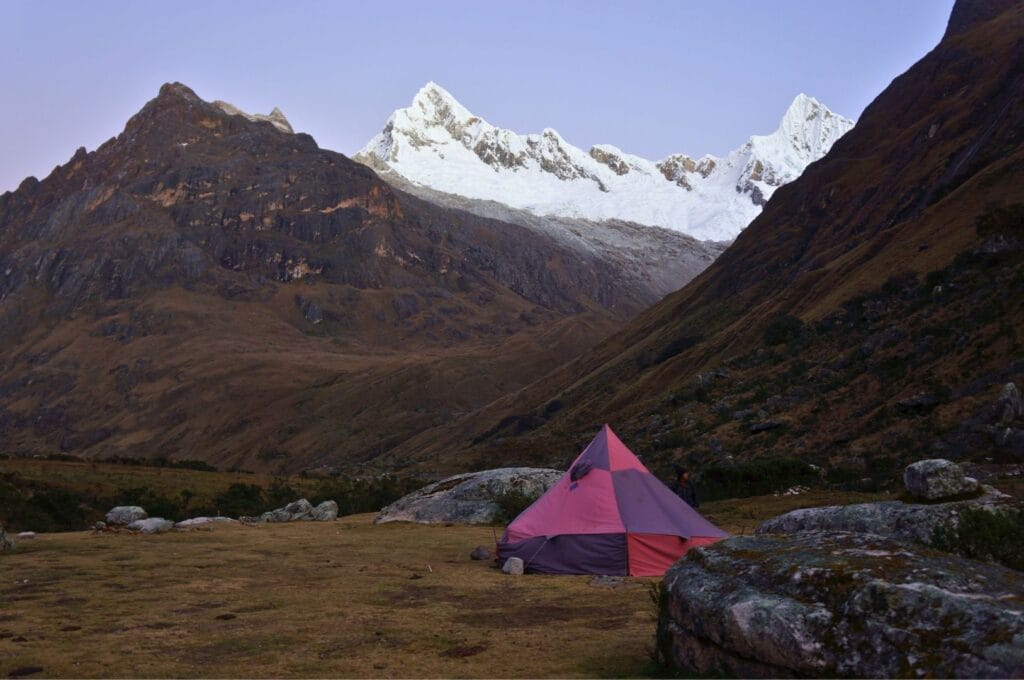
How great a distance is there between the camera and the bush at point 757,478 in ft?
86.2

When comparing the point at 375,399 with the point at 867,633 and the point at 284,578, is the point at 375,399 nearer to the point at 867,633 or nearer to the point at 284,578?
the point at 284,578

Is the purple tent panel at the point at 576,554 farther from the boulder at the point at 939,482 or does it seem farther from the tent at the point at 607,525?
the boulder at the point at 939,482

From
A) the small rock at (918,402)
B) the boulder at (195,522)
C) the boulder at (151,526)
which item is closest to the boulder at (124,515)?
the boulder at (195,522)

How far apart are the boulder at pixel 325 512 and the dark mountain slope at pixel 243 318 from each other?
5521cm

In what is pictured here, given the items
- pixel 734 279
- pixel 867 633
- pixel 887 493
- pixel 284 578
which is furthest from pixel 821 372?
pixel 734 279

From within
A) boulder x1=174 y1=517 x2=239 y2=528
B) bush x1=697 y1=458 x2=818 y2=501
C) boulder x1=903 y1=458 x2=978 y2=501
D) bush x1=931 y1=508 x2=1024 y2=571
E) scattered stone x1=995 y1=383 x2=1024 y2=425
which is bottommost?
boulder x1=174 y1=517 x2=239 y2=528

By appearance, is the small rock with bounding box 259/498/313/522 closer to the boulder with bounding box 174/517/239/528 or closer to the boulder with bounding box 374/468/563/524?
the boulder with bounding box 174/517/239/528

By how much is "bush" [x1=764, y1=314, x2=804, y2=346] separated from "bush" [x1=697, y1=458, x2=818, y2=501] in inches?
753

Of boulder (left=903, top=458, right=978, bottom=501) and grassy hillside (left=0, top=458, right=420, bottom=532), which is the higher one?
boulder (left=903, top=458, right=978, bottom=501)

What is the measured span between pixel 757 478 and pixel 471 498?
9.03 m

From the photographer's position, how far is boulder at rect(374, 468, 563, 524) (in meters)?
26.7

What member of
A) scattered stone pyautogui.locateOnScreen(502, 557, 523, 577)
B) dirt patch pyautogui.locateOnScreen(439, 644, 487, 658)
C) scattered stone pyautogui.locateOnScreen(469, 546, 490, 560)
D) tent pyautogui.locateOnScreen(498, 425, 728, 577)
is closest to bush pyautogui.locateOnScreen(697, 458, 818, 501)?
tent pyautogui.locateOnScreen(498, 425, 728, 577)

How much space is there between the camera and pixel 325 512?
31.2 meters

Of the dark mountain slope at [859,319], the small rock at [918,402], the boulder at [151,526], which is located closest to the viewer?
the boulder at [151,526]
